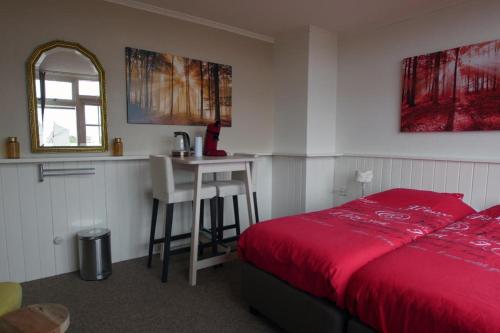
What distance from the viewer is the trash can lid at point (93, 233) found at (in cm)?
242

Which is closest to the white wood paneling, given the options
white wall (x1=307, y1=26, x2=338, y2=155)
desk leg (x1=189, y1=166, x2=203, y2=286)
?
white wall (x1=307, y1=26, x2=338, y2=155)

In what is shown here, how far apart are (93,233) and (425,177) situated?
2.90 metres

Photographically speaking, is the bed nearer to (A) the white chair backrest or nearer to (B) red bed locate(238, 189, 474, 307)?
(B) red bed locate(238, 189, 474, 307)

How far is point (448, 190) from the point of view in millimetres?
2602

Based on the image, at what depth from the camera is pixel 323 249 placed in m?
1.54

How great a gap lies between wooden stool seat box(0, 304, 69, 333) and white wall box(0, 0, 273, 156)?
1.47m

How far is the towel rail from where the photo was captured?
2.36 meters

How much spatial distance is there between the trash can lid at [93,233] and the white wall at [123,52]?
729 mm

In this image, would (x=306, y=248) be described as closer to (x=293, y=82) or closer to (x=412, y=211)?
(x=412, y=211)

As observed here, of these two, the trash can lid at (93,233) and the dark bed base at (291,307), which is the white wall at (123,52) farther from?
the dark bed base at (291,307)

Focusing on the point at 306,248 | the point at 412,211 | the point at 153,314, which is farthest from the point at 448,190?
the point at 153,314

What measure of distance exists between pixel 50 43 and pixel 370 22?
2857mm

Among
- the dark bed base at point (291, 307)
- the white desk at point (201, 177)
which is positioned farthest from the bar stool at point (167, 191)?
the dark bed base at point (291, 307)

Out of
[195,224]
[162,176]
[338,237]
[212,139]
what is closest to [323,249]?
[338,237]
